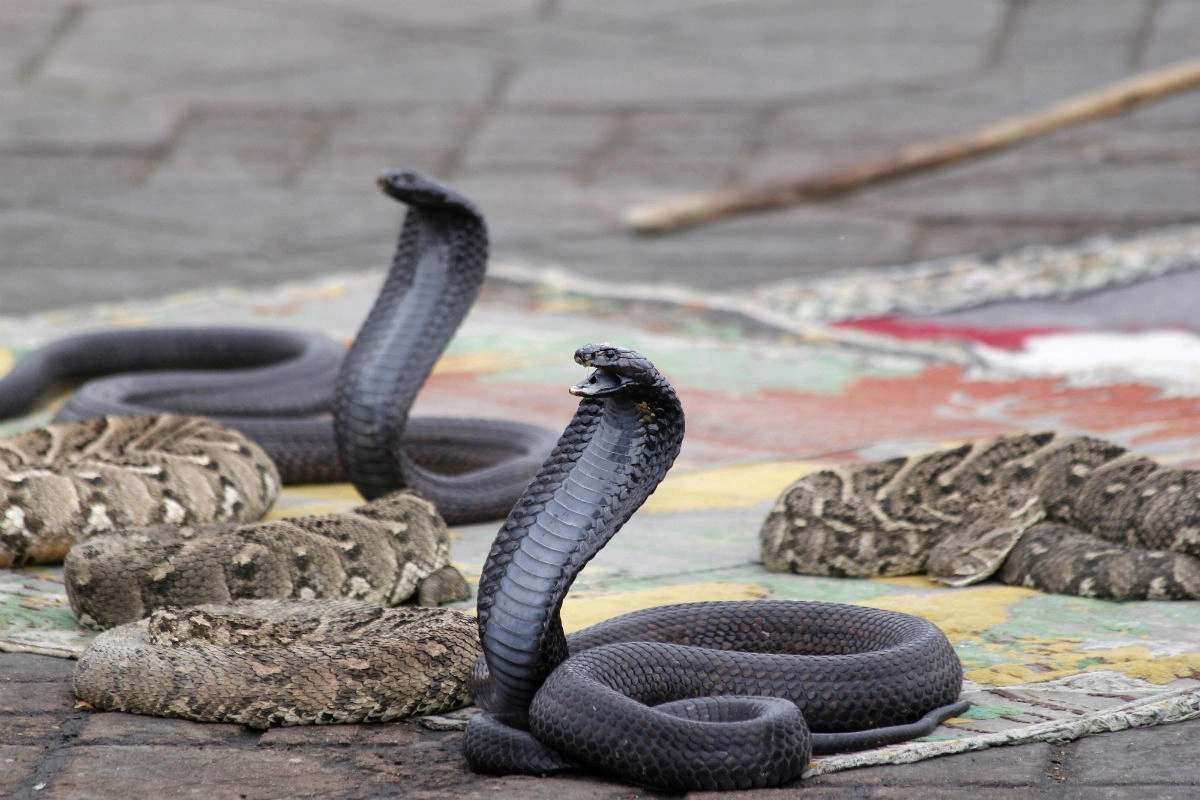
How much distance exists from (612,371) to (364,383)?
2298 mm

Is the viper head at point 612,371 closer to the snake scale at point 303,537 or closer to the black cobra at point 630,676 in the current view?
the black cobra at point 630,676

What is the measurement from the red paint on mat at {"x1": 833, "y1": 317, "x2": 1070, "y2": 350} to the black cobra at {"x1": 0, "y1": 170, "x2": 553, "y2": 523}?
314 cm

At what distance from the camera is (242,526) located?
4828 mm

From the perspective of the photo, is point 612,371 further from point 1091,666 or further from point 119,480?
point 119,480

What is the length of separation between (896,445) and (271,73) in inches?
387

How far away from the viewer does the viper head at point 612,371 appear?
3355 millimetres

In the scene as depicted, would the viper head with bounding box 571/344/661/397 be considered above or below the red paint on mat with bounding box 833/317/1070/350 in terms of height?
above

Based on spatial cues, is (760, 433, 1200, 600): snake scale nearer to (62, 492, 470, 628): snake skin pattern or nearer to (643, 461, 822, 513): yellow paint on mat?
(643, 461, 822, 513): yellow paint on mat

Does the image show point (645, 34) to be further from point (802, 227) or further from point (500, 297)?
point (500, 297)

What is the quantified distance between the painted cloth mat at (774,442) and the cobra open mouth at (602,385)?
917 mm

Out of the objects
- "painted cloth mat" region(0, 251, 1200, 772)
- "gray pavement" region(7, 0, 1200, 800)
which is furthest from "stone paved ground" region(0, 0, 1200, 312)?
"painted cloth mat" region(0, 251, 1200, 772)

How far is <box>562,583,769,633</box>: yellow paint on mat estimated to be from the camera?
462cm

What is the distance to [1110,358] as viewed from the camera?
838 centimetres

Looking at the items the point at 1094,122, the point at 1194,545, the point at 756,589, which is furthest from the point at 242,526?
the point at 1094,122
